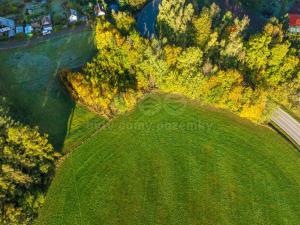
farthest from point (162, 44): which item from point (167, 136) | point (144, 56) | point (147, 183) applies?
point (147, 183)

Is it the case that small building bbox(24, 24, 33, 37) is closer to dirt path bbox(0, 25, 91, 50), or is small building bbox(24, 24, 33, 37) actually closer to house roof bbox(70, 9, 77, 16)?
dirt path bbox(0, 25, 91, 50)

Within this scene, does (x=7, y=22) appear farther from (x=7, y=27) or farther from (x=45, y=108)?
(x=45, y=108)

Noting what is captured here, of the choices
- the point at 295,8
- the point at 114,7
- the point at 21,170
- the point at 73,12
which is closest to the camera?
the point at 21,170

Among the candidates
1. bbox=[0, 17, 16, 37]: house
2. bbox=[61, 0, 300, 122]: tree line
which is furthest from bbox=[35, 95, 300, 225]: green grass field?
bbox=[0, 17, 16, 37]: house

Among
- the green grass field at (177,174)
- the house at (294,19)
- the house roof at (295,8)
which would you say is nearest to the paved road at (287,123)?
the green grass field at (177,174)

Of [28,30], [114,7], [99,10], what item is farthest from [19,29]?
[114,7]

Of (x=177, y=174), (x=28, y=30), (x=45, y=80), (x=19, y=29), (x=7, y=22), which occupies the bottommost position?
(x=177, y=174)

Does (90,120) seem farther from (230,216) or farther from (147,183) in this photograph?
(230,216)

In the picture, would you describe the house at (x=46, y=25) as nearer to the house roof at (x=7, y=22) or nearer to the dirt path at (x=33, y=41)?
the dirt path at (x=33, y=41)
